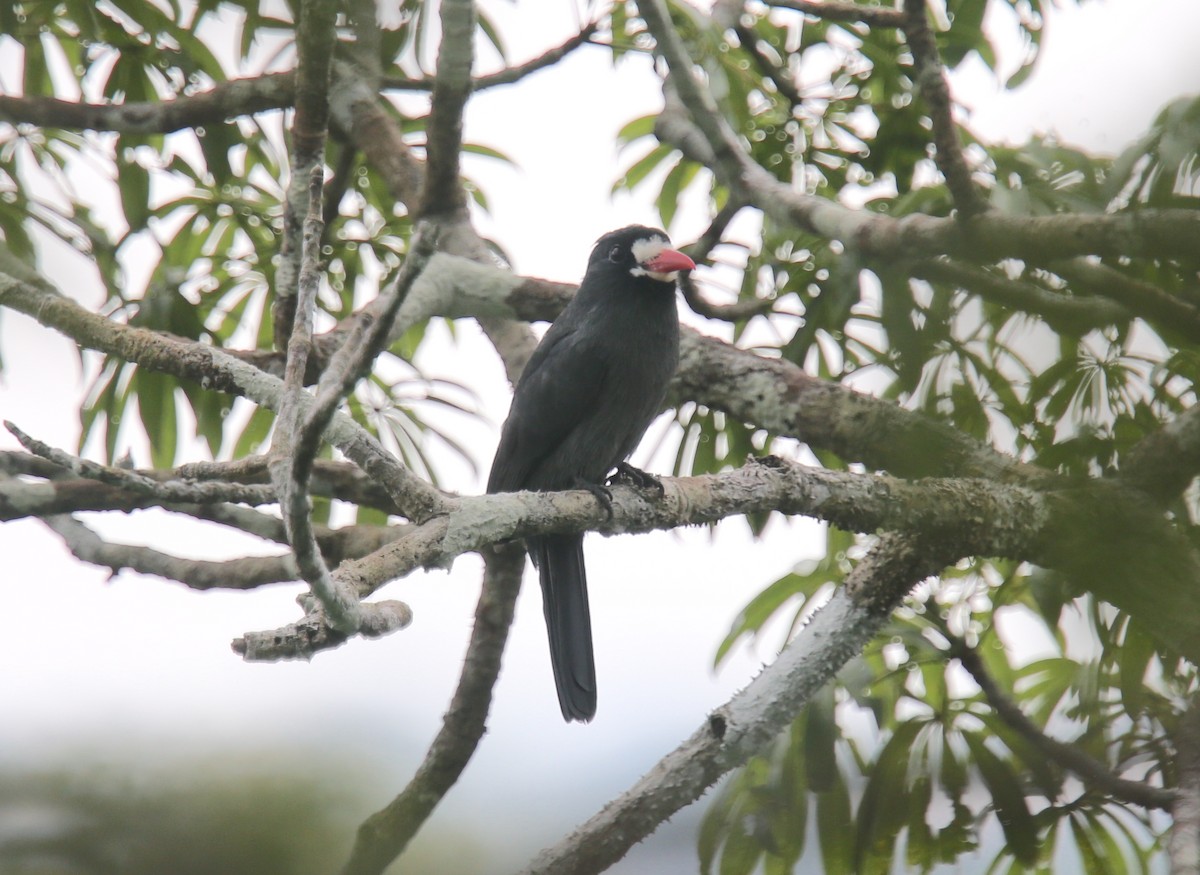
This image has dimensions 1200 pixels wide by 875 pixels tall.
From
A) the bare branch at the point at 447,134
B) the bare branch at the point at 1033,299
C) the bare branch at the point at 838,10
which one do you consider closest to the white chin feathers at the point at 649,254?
the bare branch at the point at 447,134

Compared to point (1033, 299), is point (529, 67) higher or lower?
higher

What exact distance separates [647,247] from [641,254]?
0.10 feet

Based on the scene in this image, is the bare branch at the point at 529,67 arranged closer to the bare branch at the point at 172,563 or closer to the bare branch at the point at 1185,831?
the bare branch at the point at 172,563

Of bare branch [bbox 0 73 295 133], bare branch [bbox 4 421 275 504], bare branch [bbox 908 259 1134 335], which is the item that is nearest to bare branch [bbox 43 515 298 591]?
bare branch [bbox 0 73 295 133]

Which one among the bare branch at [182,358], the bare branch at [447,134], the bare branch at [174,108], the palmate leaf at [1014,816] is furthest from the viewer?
the bare branch at [174,108]

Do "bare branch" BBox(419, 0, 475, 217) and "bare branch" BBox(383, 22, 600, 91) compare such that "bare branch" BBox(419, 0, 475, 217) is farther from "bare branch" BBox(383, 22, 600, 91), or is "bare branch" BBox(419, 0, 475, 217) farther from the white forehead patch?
the white forehead patch

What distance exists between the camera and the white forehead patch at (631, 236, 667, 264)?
3.19 m

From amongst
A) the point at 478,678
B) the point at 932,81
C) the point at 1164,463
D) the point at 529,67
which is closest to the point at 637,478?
the point at 478,678

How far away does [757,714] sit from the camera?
1923mm

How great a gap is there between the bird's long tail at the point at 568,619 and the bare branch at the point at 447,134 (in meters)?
1.01

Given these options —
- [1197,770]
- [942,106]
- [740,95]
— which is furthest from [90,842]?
[740,95]

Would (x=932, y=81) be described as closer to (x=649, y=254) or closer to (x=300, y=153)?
(x=649, y=254)

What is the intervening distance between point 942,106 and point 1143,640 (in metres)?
1.58

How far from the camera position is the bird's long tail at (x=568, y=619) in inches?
118
